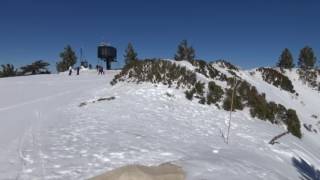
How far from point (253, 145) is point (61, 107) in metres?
9.28

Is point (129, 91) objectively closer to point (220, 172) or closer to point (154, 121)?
point (154, 121)

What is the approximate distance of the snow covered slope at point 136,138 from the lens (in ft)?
33.0

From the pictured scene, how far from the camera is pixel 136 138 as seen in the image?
13.2m

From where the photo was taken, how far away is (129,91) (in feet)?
74.4

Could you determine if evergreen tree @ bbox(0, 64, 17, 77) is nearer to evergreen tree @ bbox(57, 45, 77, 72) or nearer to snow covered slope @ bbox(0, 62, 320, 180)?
evergreen tree @ bbox(57, 45, 77, 72)

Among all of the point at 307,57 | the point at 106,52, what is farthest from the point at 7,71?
the point at 307,57

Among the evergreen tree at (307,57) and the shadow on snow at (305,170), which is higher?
the evergreen tree at (307,57)

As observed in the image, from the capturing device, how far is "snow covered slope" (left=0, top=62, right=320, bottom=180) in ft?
33.0

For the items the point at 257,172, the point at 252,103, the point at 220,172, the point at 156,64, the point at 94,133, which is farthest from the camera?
the point at 156,64

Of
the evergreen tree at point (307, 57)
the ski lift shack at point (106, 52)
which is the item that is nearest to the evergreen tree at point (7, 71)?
the ski lift shack at point (106, 52)

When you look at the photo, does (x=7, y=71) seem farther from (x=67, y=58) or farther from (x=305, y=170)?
(x=305, y=170)

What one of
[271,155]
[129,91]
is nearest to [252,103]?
[129,91]

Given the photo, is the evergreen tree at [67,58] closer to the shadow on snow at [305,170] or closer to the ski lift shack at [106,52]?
the ski lift shack at [106,52]

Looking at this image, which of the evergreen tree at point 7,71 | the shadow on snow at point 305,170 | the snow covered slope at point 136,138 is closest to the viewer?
the snow covered slope at point 136,138
